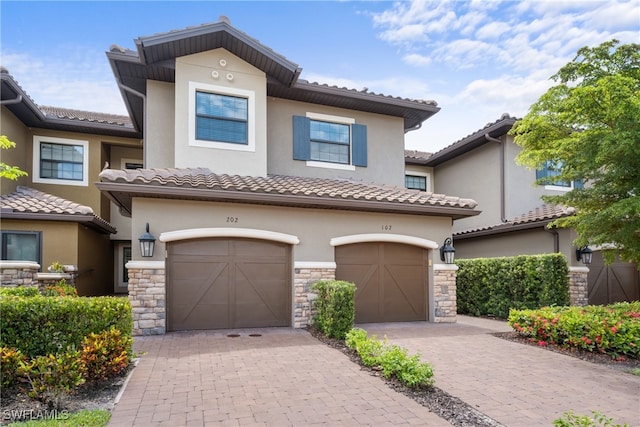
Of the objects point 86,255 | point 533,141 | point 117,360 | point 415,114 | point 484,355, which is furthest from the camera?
point 415,114

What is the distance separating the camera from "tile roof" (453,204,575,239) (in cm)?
1234

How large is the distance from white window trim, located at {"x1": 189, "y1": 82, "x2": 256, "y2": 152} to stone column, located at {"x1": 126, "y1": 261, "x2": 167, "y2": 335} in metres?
3.61

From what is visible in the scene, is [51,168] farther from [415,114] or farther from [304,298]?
[415,114]

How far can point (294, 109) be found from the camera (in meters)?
12.6

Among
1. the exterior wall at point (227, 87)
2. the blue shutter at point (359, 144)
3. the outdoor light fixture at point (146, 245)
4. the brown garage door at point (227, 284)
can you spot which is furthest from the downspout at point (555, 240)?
the outdoor light fixture at point (146, 245)

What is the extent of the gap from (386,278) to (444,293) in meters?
1.76

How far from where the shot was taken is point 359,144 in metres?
13.1

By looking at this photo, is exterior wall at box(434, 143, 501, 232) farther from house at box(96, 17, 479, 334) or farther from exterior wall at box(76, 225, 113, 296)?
exterior wall at box(76, 225, 113, 296)

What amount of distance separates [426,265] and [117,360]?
8.28 metres

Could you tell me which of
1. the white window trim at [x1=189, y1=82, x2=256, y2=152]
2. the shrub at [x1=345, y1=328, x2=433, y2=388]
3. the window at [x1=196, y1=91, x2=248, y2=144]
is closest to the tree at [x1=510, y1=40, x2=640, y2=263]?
the shrub at [x1=345, y1=328, x2=433, y2=388]

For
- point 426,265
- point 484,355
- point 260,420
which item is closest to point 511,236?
point 426,265

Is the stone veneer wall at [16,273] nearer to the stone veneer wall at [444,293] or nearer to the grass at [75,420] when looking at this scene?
the grass at [75,420]

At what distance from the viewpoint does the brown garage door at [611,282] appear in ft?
42.2

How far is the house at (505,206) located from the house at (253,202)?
387 centimetres
